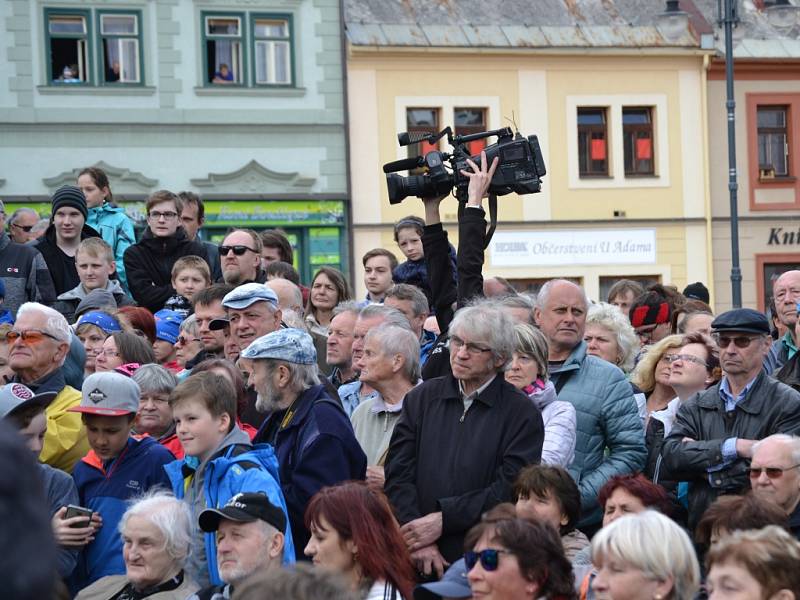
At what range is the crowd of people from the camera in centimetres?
446

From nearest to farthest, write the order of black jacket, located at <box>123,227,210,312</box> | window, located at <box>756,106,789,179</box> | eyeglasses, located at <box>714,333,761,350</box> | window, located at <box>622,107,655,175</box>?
eyeglasses, located at <box>714,333,761,350</box>
black jacket, located at <box>123,227,210,312</box>
window, located at <box>622,107,655,175</box>
window, located at <box>756,106,789,179</box>

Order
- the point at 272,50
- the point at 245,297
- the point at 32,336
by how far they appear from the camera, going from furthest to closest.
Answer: the point at 272,50 < the point at 245,297 < the point at 32,336

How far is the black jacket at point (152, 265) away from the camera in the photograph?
32.3 feet

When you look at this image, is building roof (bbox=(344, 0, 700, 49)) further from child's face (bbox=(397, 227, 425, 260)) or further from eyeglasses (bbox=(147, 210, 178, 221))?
eyeglasses (bbox=(147, 210, 178, 221))

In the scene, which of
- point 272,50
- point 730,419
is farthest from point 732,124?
point 730,419

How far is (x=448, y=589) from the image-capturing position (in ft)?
14.5

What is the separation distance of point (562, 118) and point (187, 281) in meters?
19.4

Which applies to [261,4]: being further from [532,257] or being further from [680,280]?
[680,280]

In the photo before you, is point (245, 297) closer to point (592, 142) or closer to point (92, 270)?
point (92, 270)

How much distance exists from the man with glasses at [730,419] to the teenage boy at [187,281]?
13.8 feet

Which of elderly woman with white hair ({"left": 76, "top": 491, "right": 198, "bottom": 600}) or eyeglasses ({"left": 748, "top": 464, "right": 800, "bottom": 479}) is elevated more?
eyeglasses ({"left": 748, "top": 464, "right": 800, "bottom": 479})

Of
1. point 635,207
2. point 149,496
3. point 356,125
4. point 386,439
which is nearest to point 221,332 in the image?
point 386,439

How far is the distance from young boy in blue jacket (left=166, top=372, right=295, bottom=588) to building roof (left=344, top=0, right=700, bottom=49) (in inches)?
847

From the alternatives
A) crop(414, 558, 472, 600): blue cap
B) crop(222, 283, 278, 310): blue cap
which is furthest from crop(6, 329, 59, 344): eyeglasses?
crop(414, 558, 472, 600): blue cap
